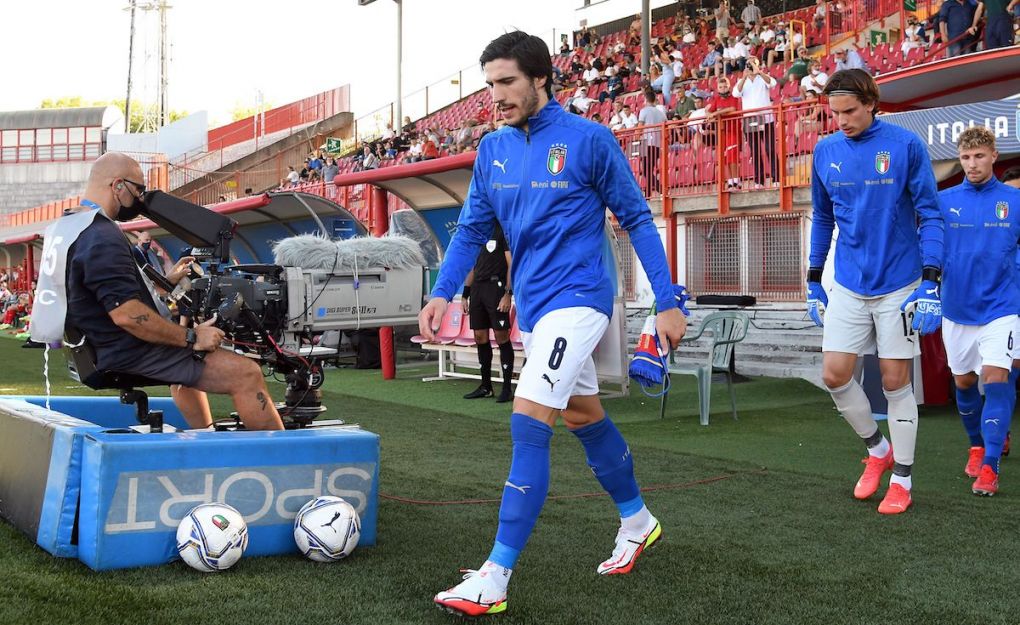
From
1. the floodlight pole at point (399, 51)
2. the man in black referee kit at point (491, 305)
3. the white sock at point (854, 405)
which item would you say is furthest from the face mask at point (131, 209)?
the floodlight pole at point (399, 51)

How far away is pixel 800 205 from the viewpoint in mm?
12945

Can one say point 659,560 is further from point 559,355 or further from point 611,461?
point 559,355

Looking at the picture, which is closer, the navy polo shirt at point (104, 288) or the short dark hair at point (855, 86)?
the navy polo shirt at point (104, 288)

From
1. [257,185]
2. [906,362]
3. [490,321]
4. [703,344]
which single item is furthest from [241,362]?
[257,185]

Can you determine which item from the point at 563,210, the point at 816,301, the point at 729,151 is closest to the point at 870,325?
the point at 816,301

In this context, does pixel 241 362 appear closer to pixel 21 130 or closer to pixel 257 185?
pixel 257 185

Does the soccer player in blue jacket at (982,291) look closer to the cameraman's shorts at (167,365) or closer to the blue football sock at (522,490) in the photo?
the blue football sock at (522,490)

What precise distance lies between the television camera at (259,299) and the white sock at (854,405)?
285 centimetres

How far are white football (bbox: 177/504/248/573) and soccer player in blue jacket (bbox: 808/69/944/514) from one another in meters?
3.07

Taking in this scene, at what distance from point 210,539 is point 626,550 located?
5.13 feet

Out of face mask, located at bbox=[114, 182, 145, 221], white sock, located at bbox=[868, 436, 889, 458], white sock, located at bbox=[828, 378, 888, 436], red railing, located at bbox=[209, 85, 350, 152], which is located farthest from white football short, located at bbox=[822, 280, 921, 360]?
red railing, located at bbox=[209, 85, 350, 152]

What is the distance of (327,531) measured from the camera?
3930mm

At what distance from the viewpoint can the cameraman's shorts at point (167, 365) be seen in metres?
4.54

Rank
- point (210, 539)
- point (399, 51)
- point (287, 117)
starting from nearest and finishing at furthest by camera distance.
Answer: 1. point (210, 539)
2. point (399, 51)
3. point (287, 117)
